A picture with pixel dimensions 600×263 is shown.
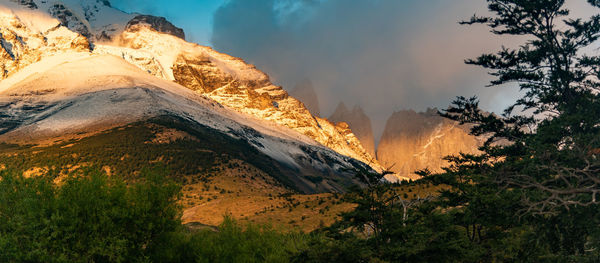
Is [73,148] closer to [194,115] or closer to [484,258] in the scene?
[194,115]

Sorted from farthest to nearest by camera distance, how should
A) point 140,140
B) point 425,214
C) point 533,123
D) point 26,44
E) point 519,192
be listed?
point 26,44, point 140,140, point 533,123, point 425,214, point 519,192

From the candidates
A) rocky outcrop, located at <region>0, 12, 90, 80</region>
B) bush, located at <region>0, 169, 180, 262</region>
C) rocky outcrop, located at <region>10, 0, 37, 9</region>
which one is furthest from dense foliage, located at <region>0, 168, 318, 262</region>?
rocky outcrop, located at <region>10, 0, 37, 9</region>

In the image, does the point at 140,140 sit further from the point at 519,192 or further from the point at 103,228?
the point at 519,192

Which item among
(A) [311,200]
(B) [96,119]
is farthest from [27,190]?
(B) [96,119]

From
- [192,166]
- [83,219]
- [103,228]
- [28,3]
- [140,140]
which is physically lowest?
[103,228]

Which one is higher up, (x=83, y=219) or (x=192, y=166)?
(x=192, y=166)

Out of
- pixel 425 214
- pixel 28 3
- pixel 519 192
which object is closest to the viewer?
pixel 519 192

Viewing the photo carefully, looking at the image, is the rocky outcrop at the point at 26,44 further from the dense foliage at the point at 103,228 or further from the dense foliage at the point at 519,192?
the dense foliage at the point at 519,192

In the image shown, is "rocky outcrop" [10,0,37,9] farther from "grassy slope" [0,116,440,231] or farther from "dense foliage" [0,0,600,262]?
"dense foliage" [0,0,600,262]

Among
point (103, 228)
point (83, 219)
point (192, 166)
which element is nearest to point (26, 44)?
point (192, 166)

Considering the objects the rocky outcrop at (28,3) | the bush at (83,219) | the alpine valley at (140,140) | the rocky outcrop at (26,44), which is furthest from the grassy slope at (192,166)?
the rocky outcrop at (28,3)

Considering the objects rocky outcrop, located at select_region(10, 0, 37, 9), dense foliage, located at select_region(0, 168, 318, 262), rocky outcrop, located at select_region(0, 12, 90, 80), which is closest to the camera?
dense foliage, located at select_region(0, 168, 318, 262)

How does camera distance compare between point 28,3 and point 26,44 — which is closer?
point 26,44

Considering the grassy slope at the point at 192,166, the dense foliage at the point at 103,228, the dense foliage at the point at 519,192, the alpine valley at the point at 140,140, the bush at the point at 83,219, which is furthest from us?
the alpine valley at the point at 140,140
